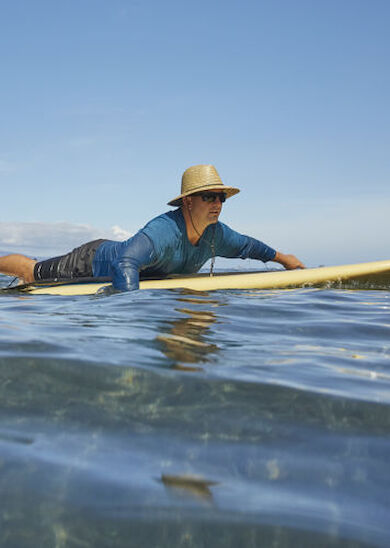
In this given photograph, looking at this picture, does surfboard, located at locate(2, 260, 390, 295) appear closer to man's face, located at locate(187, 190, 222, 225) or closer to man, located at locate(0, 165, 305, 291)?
man, located at locate(0, 165, 305, 291)

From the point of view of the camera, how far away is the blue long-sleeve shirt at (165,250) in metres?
4.34

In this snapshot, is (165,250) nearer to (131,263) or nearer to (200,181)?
(131,263)

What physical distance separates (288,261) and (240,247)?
2.42 ft

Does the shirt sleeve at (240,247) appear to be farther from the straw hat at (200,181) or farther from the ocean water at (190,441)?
the ocean water at (190,441)

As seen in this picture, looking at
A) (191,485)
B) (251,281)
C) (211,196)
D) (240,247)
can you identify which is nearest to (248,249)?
(240,247)

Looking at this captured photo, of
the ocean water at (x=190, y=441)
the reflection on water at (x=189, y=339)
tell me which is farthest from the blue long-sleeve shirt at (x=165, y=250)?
the ocean water at (x=190, y=441)

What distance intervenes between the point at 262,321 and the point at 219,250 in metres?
2.84

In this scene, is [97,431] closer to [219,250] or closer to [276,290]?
[276,290]

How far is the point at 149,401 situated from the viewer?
134cm

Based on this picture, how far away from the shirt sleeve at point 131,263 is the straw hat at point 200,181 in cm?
75

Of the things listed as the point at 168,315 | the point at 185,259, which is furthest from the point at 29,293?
the point at 168,315

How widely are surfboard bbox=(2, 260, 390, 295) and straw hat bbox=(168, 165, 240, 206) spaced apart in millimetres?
934

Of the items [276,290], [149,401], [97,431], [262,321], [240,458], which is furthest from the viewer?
[276,290]

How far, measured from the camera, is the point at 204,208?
4922 mm
